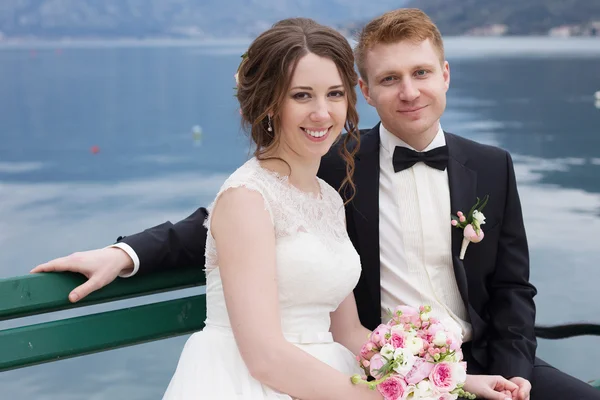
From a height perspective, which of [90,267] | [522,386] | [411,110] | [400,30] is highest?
[400,30]

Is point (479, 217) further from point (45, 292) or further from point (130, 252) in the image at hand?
point (45, 292)

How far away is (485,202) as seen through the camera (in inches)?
105

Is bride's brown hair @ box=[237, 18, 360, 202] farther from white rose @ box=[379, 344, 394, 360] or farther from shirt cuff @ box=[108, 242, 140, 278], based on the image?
white rose @ box=[379, 344, 394, 360]

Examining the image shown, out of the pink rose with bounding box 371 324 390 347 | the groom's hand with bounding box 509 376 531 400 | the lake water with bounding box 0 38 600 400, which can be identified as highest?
the pink rose with bounding box 371 324 390 347

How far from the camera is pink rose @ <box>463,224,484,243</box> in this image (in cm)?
258

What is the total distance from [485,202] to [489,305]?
331mm

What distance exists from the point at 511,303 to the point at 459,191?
14.7 inches

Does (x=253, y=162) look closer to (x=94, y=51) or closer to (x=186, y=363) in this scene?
(x=186, y=363)

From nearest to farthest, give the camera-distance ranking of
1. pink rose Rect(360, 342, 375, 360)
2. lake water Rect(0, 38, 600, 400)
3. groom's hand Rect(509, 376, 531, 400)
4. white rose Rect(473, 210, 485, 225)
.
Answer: pink rose Rect(360, 342, 375, 360) < groom's hand Rect(509, 376, 531, 400) < white rose Rect(473, 210, 485, 225) < lake water Rect(0, 38, 600, 400)

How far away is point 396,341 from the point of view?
213 centimetres

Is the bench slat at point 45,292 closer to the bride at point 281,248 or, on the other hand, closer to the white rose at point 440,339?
the bride at point 281,248

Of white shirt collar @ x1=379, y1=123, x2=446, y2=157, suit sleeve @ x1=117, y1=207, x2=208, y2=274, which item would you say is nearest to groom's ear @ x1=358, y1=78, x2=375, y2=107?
white shirt collar @ x1=379, y1=123, x2=446, y2=157

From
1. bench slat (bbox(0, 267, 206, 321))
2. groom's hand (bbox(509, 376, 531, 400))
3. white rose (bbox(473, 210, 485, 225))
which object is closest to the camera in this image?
bench slat (bbox(0, 267, 206, 321))

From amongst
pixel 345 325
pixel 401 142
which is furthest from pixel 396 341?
pixel 401 142
